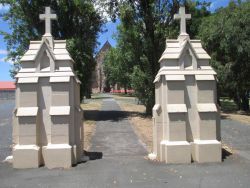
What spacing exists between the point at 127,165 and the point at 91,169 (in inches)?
35.2

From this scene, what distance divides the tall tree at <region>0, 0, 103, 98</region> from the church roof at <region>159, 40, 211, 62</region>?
44.6 ft

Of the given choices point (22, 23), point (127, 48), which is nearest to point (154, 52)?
point (127, 48)

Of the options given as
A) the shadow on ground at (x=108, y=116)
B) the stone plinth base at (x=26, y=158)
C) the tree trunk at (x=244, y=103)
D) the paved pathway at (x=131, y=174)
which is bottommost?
the paved pathway at (x=131, y=174)

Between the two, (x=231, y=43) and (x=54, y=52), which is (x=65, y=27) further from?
(x=54, y=52)

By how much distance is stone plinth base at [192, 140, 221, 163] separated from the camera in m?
9.45

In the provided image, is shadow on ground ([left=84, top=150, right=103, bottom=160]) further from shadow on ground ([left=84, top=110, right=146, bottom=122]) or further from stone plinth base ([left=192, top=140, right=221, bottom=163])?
shadow on ground ([left=84, top=110, right=146, bottom=122])

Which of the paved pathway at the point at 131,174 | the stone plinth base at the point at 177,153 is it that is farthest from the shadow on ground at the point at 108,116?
the stone plinth base at the point at 177,153

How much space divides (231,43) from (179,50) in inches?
728

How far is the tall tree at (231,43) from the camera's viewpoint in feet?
87.7

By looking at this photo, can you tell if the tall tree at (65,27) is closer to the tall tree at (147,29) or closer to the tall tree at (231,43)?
the tall tree at (147,29)

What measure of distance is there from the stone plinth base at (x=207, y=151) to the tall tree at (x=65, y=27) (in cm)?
1472

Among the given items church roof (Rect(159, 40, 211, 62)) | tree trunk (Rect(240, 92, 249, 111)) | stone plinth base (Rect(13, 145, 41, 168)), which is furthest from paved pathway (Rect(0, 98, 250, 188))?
tree trunk (Rect(240, 92, 249, 111))

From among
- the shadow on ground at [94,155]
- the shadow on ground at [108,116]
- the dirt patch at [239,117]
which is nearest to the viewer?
the shadow on ground at [94,155]

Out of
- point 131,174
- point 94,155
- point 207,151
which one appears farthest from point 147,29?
Result: point 131,174
